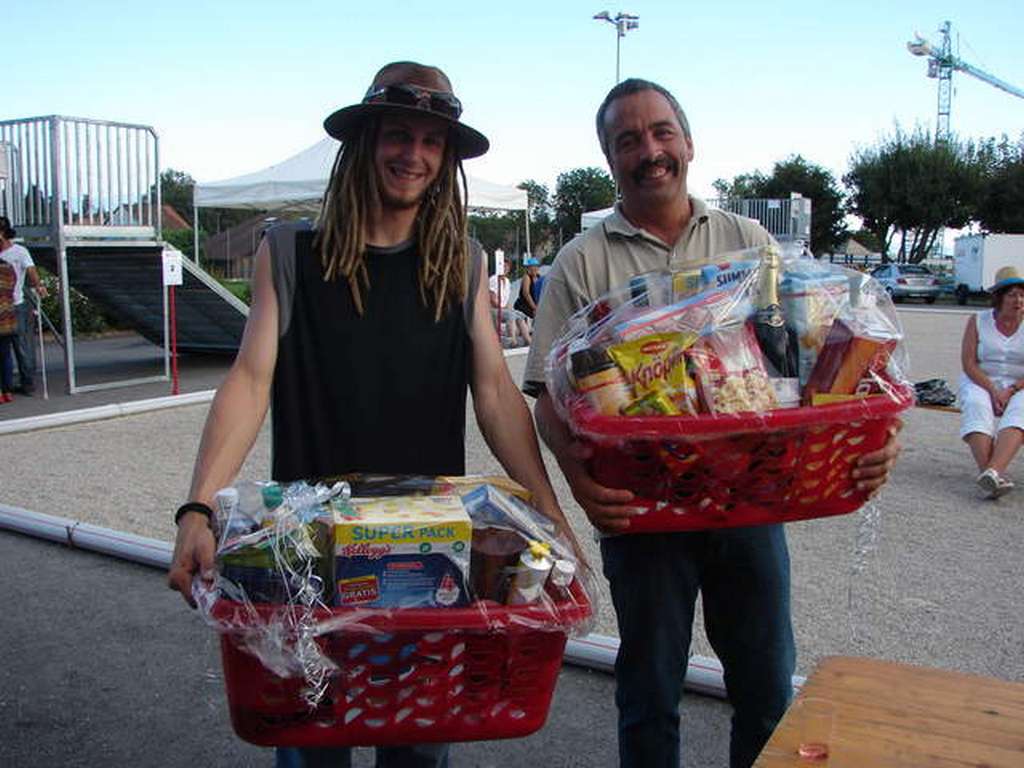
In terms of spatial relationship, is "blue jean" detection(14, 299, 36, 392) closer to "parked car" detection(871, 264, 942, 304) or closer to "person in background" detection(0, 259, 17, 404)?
"person in background" detection(0, 259, 17, 404)

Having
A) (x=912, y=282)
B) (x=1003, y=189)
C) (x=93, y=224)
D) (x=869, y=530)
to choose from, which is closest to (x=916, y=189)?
(x=1003, y=189)

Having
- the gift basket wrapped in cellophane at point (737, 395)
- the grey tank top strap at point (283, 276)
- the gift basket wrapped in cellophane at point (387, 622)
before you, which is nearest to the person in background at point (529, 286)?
the grey tank top strap at point (283, 276)

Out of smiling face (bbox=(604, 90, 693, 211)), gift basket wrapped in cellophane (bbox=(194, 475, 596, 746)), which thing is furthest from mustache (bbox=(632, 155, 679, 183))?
gift basket wrapped in cellophane (bbox=(194, 475, 596, 746))

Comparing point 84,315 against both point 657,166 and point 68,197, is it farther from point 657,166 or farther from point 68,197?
point 657,166

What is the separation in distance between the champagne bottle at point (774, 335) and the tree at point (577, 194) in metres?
54.3

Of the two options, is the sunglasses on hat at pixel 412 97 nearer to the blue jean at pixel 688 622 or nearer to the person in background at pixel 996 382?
the blue jean at pixel 688 622

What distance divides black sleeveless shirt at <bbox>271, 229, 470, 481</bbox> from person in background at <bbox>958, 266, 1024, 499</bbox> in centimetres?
527

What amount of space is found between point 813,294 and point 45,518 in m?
5.15

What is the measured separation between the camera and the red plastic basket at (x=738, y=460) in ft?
5.82

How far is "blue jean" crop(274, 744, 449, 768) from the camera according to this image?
2.17 meters

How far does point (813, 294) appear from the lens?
1.99 m

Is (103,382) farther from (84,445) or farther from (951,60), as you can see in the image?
(951,60)

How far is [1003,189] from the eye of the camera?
45938 mm

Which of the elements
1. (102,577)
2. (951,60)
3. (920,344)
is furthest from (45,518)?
(951,60)
